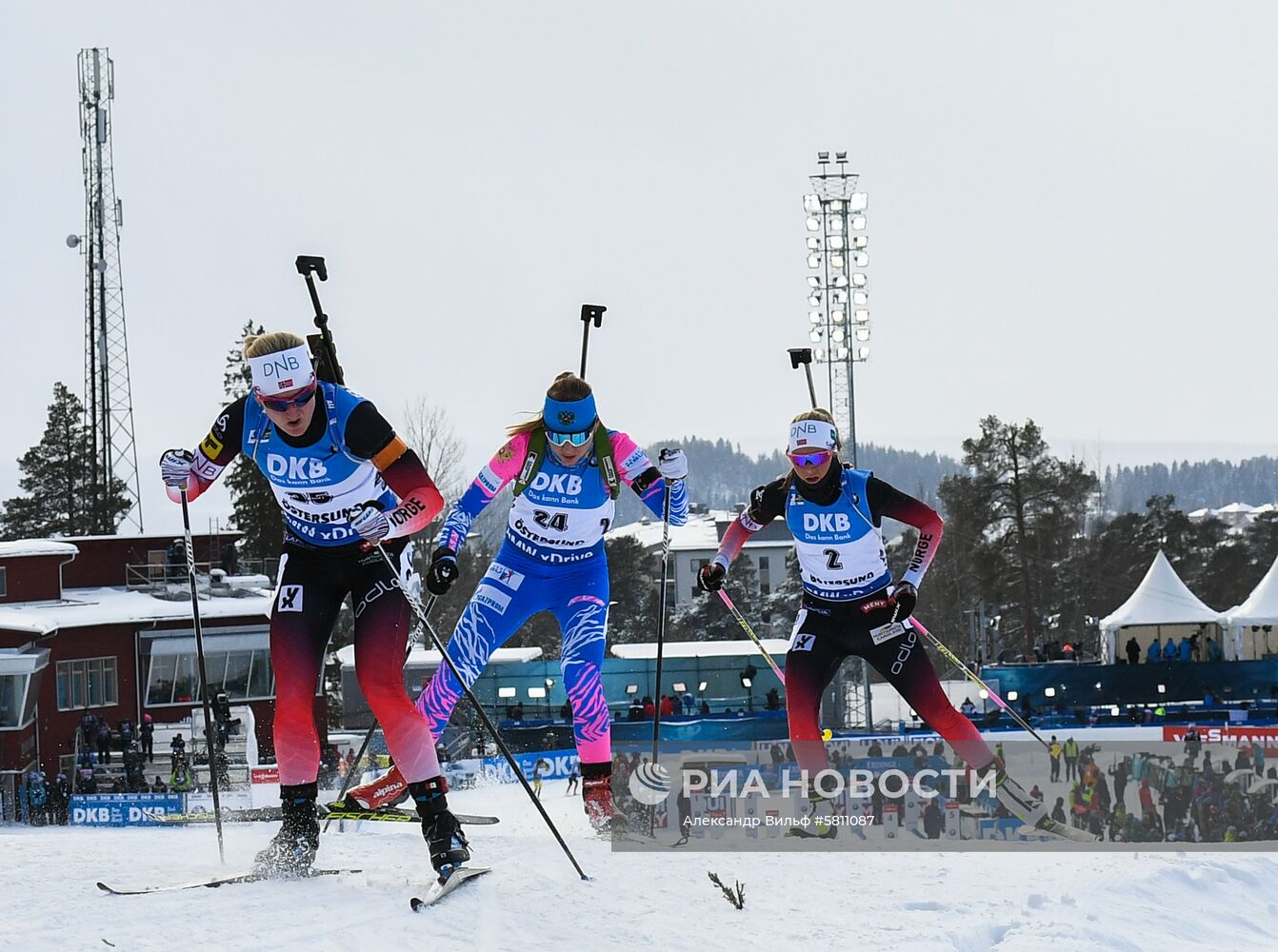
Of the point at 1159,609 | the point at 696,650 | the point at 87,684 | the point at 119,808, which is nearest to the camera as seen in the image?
the point at 119,808

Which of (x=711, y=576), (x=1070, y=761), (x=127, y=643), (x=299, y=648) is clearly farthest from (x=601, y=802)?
(x=127, y=643)

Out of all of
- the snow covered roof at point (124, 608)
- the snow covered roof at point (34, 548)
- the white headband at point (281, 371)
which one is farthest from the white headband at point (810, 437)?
the snow covered roof at point (34, 548)

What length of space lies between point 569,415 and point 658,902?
9.95 feet

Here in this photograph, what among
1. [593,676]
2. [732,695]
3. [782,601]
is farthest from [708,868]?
[782,601]

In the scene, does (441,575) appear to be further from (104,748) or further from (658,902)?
(104,748)

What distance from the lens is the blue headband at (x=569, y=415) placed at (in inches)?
336

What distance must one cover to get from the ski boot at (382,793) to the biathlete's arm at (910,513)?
344 cm

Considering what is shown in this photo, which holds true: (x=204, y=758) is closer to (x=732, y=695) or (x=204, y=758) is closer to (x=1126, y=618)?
(x=732, y=695)

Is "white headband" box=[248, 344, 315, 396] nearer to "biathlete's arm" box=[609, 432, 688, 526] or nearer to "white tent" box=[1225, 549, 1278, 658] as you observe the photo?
"biathlete's arm" box=[609, 432, 688, 526]

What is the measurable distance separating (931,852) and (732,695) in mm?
21511

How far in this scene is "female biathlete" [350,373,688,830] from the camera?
8695 mm

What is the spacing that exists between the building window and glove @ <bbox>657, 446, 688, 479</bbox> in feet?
77.4

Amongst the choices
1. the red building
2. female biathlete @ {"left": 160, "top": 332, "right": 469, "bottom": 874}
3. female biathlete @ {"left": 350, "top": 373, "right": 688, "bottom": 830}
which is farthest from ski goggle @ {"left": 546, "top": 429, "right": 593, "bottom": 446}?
the red building

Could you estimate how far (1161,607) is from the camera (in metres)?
30.8
